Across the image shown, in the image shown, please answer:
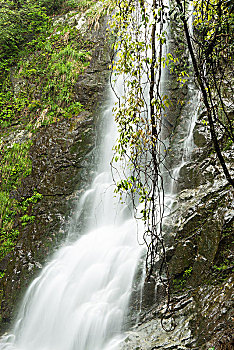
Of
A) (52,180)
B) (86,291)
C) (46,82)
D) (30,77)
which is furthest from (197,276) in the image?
(30,77)

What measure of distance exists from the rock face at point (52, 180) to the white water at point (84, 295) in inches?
16.4

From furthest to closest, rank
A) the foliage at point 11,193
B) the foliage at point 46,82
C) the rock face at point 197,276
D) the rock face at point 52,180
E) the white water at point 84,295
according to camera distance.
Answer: the foliage at point 46,82, the foliage at point 11,193, the rock face at point 52,180, the white water at point 84,295, the rock face at point 197,276

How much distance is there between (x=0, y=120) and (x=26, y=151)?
1.90 m

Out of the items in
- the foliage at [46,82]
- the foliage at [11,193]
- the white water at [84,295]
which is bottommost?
the white water at [84,295]

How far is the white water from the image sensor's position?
4.42m

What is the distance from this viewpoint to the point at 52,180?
7.21m

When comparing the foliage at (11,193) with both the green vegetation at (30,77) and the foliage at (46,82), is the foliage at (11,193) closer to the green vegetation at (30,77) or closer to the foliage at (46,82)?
the green vegetation at (30,77)

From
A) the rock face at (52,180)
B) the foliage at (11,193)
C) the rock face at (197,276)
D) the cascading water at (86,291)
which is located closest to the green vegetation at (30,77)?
the foliage at (11,193)

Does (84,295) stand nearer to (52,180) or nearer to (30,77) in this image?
(52,180)

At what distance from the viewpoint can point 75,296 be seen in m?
4.98

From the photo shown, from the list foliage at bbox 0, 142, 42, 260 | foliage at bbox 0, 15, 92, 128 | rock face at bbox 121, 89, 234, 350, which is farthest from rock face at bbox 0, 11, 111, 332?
rock face at bbox 121, 89, 234, 350

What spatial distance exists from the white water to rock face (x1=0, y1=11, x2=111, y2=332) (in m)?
0.42

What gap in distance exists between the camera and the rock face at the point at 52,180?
19.3 feet

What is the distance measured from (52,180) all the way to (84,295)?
314 centimetres
